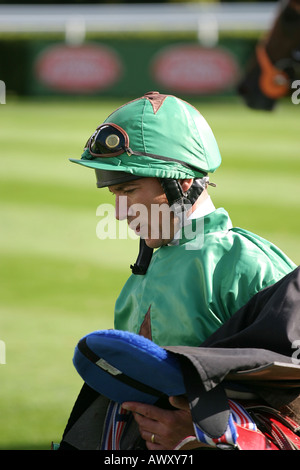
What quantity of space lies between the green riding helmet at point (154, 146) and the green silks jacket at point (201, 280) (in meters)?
0.14

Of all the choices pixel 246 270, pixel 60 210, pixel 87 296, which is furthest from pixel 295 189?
pixel 246 270

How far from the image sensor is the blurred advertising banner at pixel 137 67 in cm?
2341

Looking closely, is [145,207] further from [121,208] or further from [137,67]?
[137,67]

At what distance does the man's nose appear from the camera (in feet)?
8.86

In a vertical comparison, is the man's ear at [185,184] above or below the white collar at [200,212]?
above

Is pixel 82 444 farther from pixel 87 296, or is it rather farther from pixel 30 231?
pixel 30 231

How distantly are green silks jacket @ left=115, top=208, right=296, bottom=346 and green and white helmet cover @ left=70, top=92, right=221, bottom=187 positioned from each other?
0.21 meters

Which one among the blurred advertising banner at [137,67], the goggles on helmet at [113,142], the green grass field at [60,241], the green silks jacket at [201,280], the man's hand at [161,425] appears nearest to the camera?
the man's hand at [161,425]

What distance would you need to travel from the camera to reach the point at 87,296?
659 centimetres

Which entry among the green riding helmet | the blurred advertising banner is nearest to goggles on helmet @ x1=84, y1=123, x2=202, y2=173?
the green riding helmet

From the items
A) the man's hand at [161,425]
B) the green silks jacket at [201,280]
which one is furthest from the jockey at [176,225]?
the man's hand at [161,425]

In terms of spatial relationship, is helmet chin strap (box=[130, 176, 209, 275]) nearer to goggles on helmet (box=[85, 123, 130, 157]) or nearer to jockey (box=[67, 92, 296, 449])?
jockey (box=[67, 92, 296, 449])

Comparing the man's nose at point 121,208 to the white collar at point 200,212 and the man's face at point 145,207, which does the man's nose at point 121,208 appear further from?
the white collar at point 200,212

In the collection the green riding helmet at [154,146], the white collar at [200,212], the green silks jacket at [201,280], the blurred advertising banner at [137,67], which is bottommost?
the green silks jacket at [201,280]
